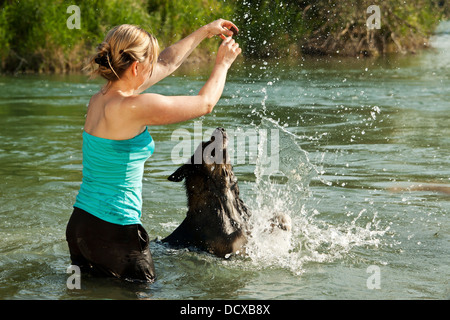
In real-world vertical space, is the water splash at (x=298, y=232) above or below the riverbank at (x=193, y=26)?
below

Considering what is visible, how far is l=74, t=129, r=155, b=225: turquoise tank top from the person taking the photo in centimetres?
380

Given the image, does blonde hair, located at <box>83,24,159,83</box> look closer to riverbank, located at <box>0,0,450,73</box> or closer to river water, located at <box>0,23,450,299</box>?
river water, located at <box>0,23,450,299</box>

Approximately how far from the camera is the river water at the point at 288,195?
4.59m

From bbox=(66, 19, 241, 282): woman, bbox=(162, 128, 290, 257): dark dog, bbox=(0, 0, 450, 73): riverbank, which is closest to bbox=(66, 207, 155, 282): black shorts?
bbox=(66, 19, 241, 282): woman

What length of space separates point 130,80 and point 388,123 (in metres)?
8.19

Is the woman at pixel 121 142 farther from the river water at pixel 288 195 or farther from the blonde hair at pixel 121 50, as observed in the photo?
the river water at pixel 288 195

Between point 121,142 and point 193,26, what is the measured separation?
56.6ft

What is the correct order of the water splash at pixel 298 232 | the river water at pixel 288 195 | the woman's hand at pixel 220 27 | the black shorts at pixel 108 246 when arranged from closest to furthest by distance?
the black shorts at pixel 108 246
the woman's hand at pixel 220 27
the river water at pixel 288 195
the water splash at pixel 298 232

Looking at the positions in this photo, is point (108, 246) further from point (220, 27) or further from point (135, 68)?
point (220, 27)

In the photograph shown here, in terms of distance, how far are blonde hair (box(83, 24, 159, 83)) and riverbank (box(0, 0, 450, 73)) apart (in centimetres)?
1480

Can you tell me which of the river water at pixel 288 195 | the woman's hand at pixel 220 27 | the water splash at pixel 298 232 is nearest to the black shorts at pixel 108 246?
the river water at pixel 288 195

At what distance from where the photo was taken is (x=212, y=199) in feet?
16.6

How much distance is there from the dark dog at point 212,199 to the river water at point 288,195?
0.13m

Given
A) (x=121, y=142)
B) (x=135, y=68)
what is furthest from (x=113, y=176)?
(x=135, y=68)
